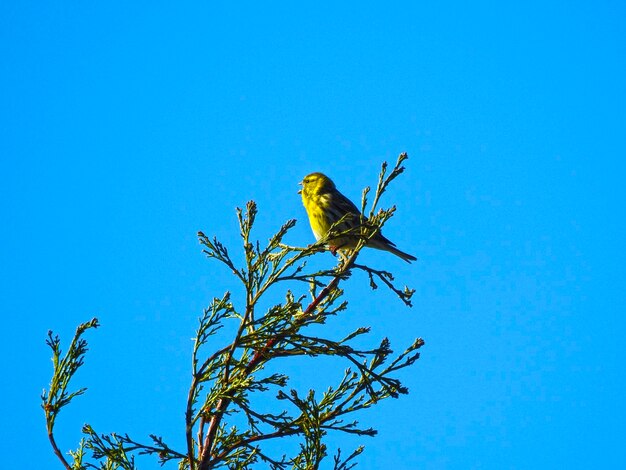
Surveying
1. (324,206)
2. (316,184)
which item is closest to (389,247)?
(324,206)

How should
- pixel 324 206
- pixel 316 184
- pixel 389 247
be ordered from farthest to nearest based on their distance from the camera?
1. pixel 316 184
2. pixel 324 206
3. pixel 389 247

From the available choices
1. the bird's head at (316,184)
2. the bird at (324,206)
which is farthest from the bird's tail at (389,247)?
the bird's head at (316,184)

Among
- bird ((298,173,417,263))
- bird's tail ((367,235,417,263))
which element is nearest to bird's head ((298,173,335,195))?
bird ((298,173,417,263))

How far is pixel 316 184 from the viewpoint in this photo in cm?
865

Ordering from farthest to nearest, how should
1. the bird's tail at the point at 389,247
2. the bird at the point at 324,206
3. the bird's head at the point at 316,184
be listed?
the bird's head at the point at 316,184, the bird at the point at 324,206, the bird's tail at the point at 389,247

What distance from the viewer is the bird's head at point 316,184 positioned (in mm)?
8383

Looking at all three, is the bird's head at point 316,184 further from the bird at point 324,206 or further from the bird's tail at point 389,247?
the bird's tail at point 389,247

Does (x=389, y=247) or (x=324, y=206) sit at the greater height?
(x=324, y=206)

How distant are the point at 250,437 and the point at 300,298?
40.0 inches

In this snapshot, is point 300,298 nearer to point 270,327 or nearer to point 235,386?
point 270,327

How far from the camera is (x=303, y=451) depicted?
170 inches

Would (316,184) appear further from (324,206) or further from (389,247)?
(389,247)

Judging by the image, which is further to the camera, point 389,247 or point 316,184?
point 316,184

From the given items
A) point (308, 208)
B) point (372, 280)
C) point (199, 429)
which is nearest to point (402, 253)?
point (308, 208)
